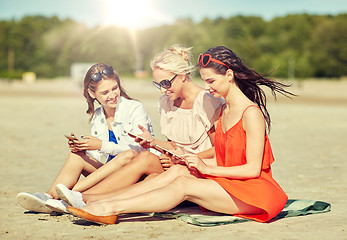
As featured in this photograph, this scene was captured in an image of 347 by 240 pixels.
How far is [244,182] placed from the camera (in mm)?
4289

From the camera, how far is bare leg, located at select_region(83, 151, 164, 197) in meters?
4.62

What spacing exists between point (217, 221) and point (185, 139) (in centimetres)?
88

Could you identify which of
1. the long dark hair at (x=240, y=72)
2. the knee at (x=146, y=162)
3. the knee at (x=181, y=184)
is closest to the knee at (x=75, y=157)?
the knee at (x=146, y=162)

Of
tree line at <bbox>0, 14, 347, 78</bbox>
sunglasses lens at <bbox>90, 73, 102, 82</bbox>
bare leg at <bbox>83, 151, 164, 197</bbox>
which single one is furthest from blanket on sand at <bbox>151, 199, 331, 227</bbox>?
tree line at <bbox>0, 14, 347, 78</bbox>

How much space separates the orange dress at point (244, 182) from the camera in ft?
13.9

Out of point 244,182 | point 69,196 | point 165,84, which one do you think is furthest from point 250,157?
point 69,196

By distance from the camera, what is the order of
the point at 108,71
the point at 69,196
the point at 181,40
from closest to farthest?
the point at 69,196, the point at 108,71, the point at 181,40

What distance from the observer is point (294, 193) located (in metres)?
6.12

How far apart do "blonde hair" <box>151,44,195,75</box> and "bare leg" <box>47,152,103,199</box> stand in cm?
104

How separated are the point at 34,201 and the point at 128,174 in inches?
32.4

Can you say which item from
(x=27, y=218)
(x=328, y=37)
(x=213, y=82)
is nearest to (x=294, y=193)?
(x=213, y=82)

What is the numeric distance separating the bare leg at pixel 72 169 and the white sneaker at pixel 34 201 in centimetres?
14

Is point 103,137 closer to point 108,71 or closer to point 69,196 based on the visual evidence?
point 108,71

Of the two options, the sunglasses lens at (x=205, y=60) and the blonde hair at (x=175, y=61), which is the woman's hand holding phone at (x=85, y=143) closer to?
the blonde hair at (x=175, y=61)
